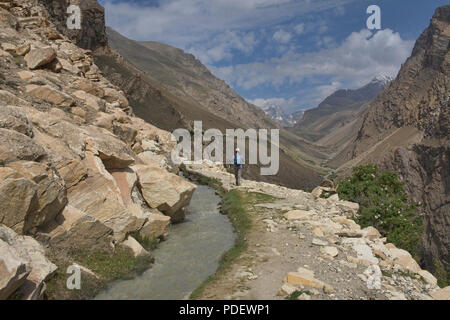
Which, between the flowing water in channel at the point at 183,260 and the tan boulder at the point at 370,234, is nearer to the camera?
the flowing water in channel at the point at 183,260

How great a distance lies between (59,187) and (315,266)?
871cm

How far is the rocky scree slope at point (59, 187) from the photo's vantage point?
30.0ft

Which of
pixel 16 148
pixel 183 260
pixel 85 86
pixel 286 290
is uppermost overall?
pixel 85 86

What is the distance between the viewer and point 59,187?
11.2 meters

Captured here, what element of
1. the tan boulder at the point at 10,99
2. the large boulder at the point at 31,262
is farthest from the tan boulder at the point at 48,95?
the large boulder at the point at 31,262

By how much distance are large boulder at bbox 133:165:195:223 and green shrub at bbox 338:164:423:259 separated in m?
10.1

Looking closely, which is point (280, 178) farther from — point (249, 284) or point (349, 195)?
point (249, 284)

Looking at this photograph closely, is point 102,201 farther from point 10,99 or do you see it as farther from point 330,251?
point 330,251

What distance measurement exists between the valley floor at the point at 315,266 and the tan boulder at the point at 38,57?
64.3 feet

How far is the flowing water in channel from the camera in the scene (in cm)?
1044

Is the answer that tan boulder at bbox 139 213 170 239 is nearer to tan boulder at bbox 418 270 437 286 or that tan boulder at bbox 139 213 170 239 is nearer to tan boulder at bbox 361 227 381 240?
tan boulder at bbox 361 227 381 240

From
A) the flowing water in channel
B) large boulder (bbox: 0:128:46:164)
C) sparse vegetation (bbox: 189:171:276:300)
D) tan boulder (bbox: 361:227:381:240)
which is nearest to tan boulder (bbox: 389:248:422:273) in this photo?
tan boulder (bbox: 361:227:381:240)

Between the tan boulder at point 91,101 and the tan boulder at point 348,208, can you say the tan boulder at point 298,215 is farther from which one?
the tan boulder at point 91,101

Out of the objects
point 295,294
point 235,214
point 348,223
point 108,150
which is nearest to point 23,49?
point 108,150
